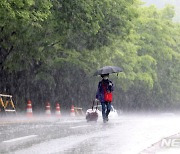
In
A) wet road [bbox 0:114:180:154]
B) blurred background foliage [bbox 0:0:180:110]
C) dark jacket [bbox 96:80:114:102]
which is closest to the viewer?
wet road [bbox 0:114:180:154]

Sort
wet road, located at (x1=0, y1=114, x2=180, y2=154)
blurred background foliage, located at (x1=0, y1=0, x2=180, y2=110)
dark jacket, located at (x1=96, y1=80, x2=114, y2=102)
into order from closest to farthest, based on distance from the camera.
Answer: wet road, located at (x1=0, y1=114, x2=180, y2=154), dark jacket, located at (x1=96, y1=80, x2=114, y2=102), blurred background foliage, located at (x1=0, y1=0, x2=180, y2=110)

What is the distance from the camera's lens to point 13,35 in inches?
1227

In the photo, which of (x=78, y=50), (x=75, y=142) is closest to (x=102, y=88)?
(x=75, y=142)

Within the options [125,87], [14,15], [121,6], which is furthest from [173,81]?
[14,15]

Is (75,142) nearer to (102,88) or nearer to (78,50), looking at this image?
(102,88)

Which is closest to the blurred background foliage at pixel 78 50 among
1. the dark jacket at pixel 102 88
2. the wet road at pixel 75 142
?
the dark jacket at pixel 102 88

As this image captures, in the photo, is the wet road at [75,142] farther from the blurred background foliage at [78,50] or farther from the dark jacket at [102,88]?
the blurred background foliage at [78,50]

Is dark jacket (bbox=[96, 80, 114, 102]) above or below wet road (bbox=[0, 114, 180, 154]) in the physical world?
above

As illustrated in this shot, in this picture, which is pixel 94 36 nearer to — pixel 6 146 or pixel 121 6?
pixel 121 6

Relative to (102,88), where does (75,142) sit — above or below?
below

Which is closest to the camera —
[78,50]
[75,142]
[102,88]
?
[75,142]

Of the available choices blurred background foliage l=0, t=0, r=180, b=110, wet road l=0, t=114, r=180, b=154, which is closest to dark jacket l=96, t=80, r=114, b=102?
wet road l=0, t=114, r=180, b=154

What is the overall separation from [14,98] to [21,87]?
119cm

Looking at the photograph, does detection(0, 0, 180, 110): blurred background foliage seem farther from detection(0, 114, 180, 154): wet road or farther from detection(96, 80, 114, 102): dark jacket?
detection(0, 114, 180, 154): wet road
